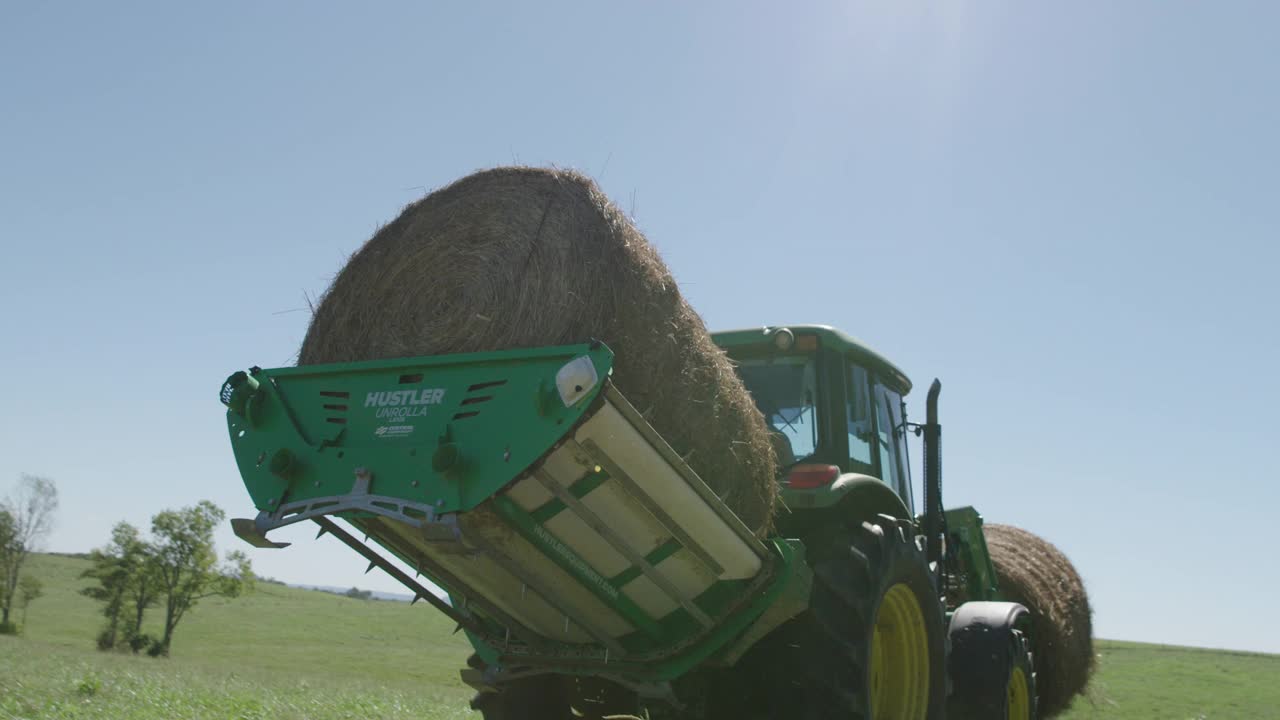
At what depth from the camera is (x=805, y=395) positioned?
583cm

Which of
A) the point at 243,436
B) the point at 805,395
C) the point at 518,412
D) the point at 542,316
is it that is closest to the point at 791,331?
the point at 805,395

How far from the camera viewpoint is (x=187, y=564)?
5222 centimetres

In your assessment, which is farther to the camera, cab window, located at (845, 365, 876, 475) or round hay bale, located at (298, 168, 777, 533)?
cab window, located at (845, 365, 876, 475)

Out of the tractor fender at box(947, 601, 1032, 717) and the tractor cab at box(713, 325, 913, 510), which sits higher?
the tractor cab at box(713, 325, 913, 510)

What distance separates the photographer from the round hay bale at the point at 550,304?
412cm

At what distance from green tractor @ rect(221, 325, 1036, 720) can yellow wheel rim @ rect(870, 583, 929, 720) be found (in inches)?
0.5

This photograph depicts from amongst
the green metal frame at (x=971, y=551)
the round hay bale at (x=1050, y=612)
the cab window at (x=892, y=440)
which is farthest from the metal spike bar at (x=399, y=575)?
the round hay bale at (x=1050, y=612)

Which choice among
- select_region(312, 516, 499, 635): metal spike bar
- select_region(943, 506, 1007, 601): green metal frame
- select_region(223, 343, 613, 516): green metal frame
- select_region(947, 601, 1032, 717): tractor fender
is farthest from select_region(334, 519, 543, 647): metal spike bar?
select_region(943, 506, 1007, 601): green metal frame

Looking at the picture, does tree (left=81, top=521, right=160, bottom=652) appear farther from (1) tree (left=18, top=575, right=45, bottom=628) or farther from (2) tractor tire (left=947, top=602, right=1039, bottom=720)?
(2) tractor tire (left=947, top=602, right=1039, bottom=720)

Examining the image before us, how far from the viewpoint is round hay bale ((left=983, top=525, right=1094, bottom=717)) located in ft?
33.3

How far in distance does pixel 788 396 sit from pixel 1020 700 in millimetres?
3208

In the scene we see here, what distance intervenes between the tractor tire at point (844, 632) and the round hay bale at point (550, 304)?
0.66 m

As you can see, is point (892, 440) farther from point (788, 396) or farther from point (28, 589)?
point (28, 589)

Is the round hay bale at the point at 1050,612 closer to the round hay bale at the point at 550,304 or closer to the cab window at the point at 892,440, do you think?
the cab window at the point at 892,440
